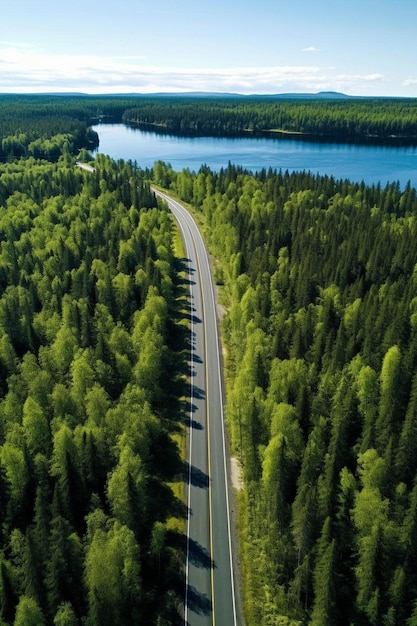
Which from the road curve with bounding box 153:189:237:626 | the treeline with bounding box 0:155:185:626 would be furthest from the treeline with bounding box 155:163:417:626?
the treeline with bounding box 0:155:185:626

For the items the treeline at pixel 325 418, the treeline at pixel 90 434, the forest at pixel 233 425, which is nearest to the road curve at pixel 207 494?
the forest at pixel 233 425

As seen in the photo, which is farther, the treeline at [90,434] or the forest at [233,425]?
the forest at [233,425]

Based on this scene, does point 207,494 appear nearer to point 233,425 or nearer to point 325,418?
point 233,425

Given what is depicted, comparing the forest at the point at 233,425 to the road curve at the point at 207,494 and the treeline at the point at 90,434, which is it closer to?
the treeline at the point at 90,434

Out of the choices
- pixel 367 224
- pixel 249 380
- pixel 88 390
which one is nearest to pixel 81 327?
pixel 88 390

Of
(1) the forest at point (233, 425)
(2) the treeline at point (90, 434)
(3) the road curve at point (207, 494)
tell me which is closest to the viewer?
(2) the treeline at point (90, 434)

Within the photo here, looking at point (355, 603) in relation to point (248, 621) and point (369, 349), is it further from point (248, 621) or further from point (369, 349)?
point (369, 349)
